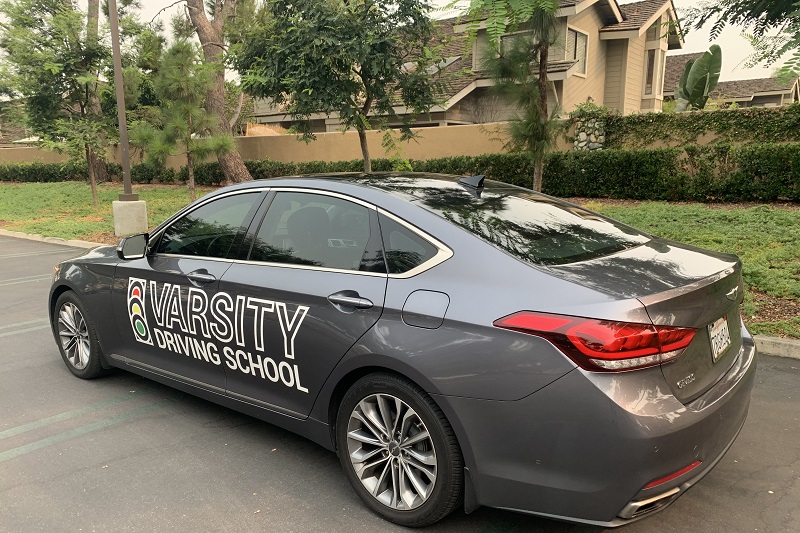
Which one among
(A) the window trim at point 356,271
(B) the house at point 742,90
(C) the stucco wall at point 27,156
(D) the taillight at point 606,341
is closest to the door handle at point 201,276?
(A) the window trim at point 356,271

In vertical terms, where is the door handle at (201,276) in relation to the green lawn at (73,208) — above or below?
above

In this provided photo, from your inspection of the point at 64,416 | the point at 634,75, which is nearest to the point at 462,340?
the point at 64,416

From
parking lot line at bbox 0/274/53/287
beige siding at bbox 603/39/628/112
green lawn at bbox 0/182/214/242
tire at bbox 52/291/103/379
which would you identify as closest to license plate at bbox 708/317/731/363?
tire at bbox 52/291/103/379

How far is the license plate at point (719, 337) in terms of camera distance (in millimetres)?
2605

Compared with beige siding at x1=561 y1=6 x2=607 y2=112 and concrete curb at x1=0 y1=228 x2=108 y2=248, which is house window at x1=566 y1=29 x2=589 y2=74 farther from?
concrete curb at x1=0 y1=228 x2=108 y2=248

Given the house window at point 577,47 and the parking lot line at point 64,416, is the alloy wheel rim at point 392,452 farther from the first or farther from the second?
the house window at point 577,47

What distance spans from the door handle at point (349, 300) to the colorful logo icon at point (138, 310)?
1.75 meters

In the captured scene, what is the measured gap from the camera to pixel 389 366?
8.78 ft

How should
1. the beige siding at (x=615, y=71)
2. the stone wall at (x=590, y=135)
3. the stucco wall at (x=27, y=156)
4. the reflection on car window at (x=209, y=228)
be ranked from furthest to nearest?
1. the stucco wall at (x=27, y=156)
2. the beige siding at (x=615, y=71)
3. the stone wall at (x=590, y=135)
4. the reflection on car window at (x=209, y=228)

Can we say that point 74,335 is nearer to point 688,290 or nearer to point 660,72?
point 688,290

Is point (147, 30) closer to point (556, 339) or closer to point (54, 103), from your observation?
point (54, 103)

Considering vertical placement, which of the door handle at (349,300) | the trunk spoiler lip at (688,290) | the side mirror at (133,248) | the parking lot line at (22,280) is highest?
the trunk spoiler lip at (688,290)

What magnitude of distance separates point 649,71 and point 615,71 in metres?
2.42

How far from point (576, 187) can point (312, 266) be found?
36.4ft
